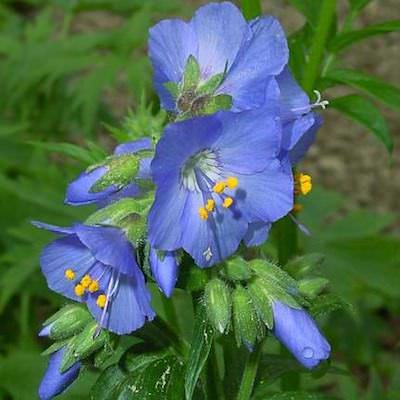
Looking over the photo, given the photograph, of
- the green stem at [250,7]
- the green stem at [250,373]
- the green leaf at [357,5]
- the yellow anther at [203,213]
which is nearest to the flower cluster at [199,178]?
the yellow anther at [203,213]

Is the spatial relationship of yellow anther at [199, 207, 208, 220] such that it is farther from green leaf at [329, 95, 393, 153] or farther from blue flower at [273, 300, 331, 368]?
green leaf at [329, 95, 393, 153]

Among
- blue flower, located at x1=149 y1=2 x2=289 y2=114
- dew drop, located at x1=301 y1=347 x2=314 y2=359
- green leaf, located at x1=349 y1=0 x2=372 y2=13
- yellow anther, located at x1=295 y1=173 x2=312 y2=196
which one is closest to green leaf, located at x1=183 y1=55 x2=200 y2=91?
blue flower, located at x1=149 y1=2 x2=289 y2=114

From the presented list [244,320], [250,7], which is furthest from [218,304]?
[250,7]

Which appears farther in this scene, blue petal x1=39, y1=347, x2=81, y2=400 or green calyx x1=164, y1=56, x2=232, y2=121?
blue petal x1=39, y1=347, x2=81, y2=400

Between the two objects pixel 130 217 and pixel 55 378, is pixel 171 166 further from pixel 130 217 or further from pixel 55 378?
pixel 55 378

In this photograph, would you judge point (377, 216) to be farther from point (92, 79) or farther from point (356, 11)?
point (356, 11)

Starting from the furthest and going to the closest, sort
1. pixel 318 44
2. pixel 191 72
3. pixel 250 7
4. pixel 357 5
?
pixel 357 5, pixel 318 44, pixel 250 7, pixel 191 72

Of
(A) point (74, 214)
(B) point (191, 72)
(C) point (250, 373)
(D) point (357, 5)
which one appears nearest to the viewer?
(B) point (191, 72)
